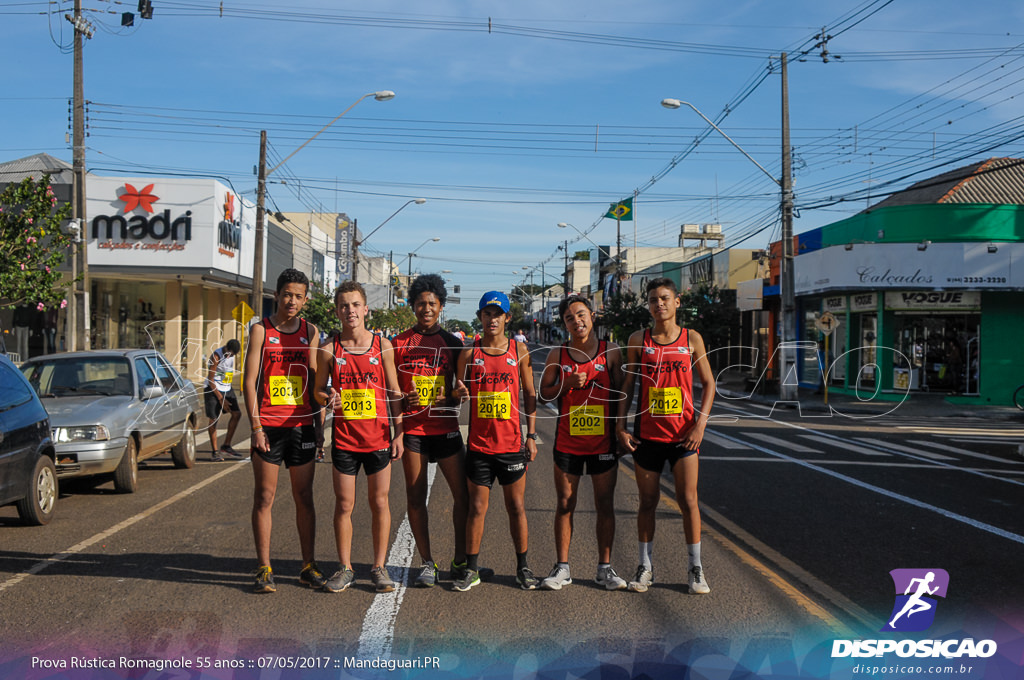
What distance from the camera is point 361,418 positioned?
5844mm

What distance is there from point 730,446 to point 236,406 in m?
8.44

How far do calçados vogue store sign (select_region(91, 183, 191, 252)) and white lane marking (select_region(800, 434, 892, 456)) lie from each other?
21.2 m

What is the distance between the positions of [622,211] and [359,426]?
49.3 metres

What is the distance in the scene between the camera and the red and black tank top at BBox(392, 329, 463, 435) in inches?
235

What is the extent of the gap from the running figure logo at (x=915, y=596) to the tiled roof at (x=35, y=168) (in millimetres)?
29414

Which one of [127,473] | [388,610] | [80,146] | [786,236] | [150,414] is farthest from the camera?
[786,236]

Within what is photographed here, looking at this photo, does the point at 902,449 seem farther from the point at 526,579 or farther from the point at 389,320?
the point at 389,320

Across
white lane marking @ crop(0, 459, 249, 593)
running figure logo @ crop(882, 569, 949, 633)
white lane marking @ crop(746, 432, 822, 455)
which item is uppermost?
white lane marking @ crop(0, 459, 249, 593)

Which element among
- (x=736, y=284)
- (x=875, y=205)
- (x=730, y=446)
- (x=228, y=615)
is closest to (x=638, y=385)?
(x=228, y=615)

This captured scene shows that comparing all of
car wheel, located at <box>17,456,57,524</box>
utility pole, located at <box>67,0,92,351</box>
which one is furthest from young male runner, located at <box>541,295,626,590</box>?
utility pole, located at <box>67,0,92,351</box>

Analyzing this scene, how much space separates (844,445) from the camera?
52.5 feet

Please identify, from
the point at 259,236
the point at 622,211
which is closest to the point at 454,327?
the point at 259,236

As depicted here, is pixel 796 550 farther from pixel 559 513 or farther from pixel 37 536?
pixel 37 536

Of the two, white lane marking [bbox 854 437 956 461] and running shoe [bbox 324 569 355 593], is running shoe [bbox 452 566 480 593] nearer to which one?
running shoe [bbox 324 569 355 593]
